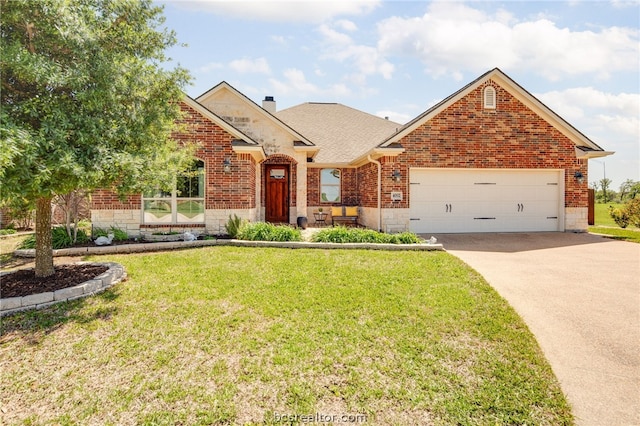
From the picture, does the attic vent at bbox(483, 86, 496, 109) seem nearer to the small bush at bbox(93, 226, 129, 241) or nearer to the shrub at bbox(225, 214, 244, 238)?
the shrub at bbox(225, 214, 244, 238)

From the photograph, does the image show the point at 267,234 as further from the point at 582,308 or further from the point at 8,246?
the point at 8,246

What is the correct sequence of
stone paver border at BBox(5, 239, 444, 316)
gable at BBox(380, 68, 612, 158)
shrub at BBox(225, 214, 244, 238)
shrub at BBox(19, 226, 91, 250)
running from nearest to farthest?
stone paver border at BBox(5, 239, 444, 316) → shrub at BBox(19, 226, 91, 250) → shrub at BBox(225, 214, 244, 238) → gable at BBox(380, 68, 612, 158)

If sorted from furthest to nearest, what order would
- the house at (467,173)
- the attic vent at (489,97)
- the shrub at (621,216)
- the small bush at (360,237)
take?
the shrub at (621,216)
the attic vent at (489,97)
the house at (467,173)
the small bush at (360,237)

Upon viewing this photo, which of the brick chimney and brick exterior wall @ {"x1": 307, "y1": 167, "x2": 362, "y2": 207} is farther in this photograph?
the brick chimney

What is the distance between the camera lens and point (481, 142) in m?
12.1

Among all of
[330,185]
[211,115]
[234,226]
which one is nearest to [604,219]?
[330,185]

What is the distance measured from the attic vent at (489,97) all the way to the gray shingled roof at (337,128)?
5478 mm

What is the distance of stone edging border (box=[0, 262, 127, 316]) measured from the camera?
15.7ft

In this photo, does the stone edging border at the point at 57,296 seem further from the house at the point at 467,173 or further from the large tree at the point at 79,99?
the house at the point at 467,173

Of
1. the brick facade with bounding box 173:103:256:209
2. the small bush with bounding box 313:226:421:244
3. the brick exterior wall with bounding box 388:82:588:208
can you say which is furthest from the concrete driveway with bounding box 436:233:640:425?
the brick facade with bounding box 173:103:256:209

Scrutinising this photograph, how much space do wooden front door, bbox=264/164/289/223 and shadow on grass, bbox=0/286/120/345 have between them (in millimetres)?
10348

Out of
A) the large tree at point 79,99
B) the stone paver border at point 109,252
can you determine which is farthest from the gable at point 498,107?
the large tree at point 79,99

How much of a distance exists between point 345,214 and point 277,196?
346 centimetres

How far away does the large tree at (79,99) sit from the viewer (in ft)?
14.2
